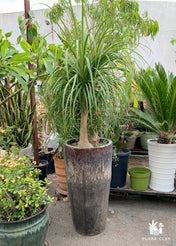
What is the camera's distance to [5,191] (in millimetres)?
1347

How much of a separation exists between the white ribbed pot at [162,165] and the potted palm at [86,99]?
2.21ft

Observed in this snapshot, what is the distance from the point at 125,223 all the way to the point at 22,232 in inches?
42.5

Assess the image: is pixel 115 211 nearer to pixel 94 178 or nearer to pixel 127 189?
pixel 127 189

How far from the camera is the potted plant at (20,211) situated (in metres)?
1.30

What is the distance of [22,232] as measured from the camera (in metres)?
1.31

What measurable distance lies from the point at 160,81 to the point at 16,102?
159 centimetres

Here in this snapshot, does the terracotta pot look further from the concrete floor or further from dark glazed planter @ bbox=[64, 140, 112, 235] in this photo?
dark glazed planter @ bbox=[64, 140, 112, 235]

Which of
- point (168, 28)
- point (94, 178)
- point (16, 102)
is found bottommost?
point (94, 178)

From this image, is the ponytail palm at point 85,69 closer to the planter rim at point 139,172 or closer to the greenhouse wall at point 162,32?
the planter rim at point 139,172

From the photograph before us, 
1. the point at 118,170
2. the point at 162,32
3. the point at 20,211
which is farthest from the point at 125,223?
the point at 162,32

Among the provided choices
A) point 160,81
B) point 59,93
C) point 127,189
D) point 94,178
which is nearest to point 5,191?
point 94,178

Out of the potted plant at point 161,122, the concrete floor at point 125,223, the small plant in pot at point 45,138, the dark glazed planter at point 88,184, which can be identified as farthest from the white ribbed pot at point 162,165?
the small plant in pot at point 45,138

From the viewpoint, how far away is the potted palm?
1544 millimetres

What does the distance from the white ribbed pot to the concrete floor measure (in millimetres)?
262
